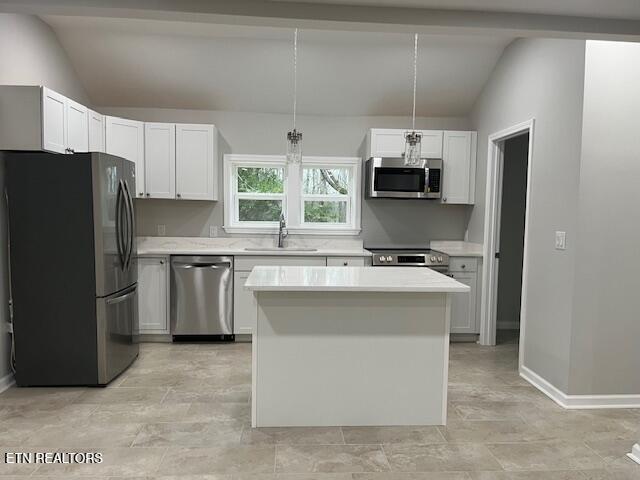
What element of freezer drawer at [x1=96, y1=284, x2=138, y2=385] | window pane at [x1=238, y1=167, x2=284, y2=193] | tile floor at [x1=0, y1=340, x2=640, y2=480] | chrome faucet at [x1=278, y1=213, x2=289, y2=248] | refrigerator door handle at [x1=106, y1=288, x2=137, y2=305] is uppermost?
window pane at [x1=238, y1=167, x2=284, y2=193]

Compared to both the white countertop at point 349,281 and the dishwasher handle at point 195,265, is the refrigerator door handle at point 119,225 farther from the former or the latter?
the white countertop at point 349,281

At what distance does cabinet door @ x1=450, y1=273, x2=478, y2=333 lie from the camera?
4.54 m

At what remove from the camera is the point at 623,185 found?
9.83ft

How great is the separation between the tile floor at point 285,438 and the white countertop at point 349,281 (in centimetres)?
88

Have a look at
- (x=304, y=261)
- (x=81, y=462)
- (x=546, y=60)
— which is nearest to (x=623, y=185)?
(x=546, y=60)

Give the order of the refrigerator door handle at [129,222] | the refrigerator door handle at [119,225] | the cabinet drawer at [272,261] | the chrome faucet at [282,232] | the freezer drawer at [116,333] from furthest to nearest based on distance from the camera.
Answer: the chrome faucet at [282,232] < the cabinet drawer at [272,261] < the refrigerator door handle at [129,222] < the refrigerator door handle at [119,225] < the freezer drawer at [116,333]

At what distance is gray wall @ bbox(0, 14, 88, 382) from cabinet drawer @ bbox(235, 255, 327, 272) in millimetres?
1897

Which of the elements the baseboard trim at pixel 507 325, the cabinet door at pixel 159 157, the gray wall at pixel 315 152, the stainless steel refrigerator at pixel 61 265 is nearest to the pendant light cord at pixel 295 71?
the gray wall at pixel 315 152

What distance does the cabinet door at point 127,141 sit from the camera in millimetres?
4281

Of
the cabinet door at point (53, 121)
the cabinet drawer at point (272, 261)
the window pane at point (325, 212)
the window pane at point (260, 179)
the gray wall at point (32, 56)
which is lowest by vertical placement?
the cabinet drawer at point (272, 261)

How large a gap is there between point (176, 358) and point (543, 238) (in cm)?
323

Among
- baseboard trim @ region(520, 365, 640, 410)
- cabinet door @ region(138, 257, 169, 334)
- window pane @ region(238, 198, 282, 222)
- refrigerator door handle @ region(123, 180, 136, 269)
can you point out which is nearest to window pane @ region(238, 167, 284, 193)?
window pane @ region(238, 198, 282, 222)

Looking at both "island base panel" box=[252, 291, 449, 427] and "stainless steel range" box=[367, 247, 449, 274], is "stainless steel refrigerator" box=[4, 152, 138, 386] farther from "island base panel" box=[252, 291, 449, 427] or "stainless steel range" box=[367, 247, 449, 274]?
"stainless steel range" box=[367, 247, 449, 274]

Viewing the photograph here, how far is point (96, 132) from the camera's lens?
13.4ft
